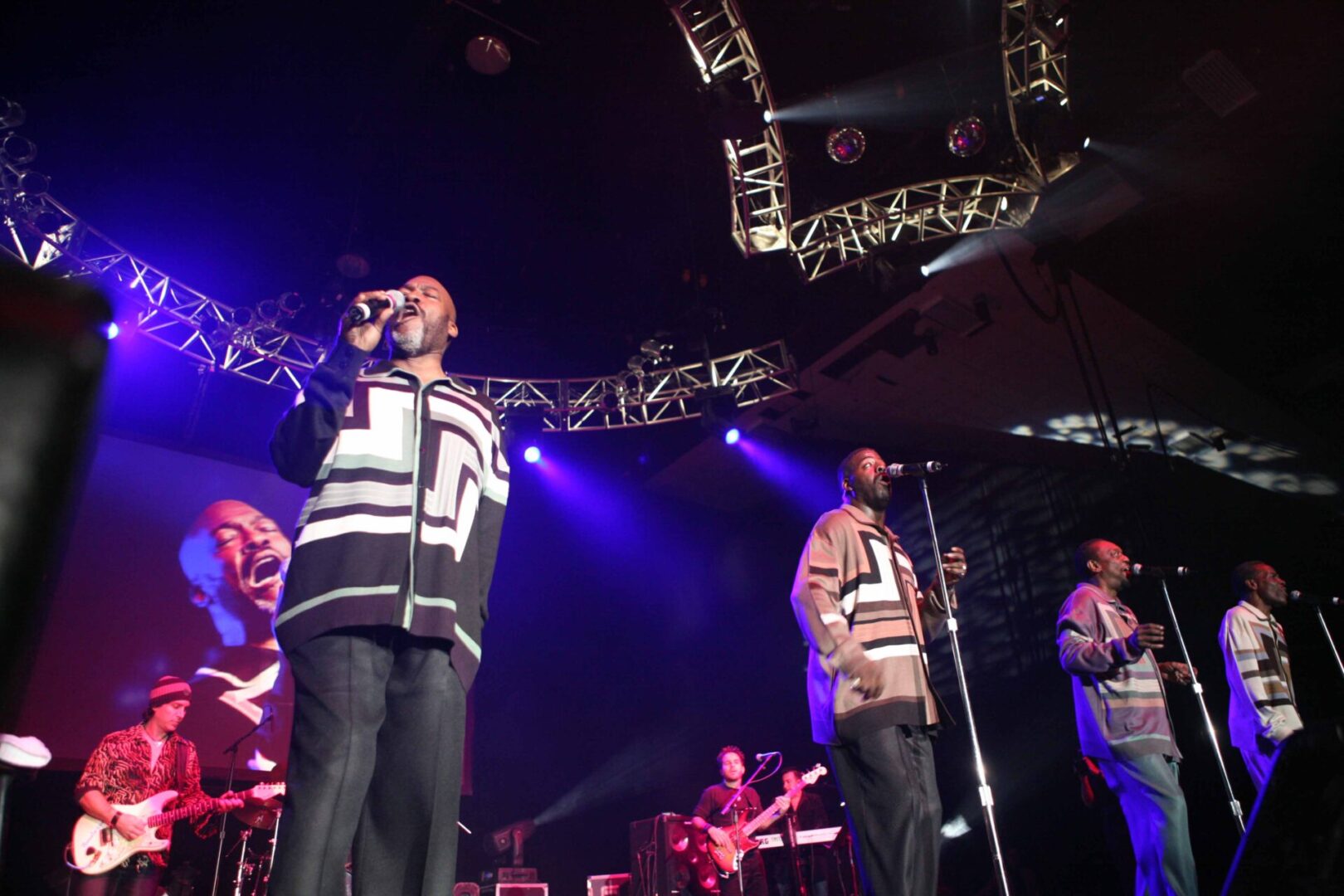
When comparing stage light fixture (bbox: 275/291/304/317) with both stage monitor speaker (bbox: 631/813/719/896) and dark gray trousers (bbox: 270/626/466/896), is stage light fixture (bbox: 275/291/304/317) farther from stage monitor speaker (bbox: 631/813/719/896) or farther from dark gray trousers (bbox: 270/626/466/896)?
dark gray trousers (bbox: 270/626/466/896)

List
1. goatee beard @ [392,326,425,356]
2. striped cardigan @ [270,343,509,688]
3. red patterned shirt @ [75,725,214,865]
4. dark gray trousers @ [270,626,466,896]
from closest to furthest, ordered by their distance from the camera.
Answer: dark gray trousers @ [270,626,466,896], striped cardigan @ [270,343,509,688], goatee beard @ [392,326,425,356], red patterned shirt @ [75,725,214,865]

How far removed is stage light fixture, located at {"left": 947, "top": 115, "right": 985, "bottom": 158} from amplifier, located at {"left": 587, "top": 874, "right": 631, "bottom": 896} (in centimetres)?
703

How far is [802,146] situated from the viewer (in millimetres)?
8234

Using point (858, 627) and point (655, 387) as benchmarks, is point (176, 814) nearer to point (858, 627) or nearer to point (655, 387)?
point (858, 627)

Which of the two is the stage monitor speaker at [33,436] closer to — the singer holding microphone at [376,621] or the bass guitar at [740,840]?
the singer holding microphone at [376,621]

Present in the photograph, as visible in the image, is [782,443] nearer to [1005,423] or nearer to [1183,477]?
[1005,423]

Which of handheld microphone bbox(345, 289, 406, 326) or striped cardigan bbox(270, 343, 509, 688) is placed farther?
A: handheld microphone bbox(345, 289, 406, 326)

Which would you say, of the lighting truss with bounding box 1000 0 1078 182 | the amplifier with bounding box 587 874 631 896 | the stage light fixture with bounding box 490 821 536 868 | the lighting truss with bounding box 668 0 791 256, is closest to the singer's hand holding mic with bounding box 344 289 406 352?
the lighting truss with bounding box 668 0 791 256

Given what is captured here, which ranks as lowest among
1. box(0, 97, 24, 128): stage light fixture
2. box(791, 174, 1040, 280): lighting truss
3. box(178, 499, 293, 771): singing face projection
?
box(178, 499, 293, 771): singing face projection

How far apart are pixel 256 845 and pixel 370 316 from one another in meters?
5.95

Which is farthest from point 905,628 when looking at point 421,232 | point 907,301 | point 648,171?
point 421,232

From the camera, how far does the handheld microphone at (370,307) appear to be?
2.20 metres

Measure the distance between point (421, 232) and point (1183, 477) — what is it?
8.37 metres

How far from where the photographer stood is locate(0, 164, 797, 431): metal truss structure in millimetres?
6383
